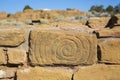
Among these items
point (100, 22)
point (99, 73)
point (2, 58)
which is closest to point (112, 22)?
point (100, 22)

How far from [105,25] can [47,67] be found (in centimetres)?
80

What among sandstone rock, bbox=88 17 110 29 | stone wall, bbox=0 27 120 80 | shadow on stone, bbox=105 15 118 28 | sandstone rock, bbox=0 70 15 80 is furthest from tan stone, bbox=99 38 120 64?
sandstone rock, bbox=0 70 15 80

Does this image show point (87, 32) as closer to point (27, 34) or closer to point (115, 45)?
point (115, 45)

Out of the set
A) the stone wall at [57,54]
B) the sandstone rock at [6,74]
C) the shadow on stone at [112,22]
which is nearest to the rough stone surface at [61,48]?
the stone wall at [57,54]

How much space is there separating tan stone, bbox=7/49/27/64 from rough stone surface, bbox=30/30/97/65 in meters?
0.08

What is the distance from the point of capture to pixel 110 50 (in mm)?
2248

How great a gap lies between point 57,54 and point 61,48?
0.06m

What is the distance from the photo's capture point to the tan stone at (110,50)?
2248mm

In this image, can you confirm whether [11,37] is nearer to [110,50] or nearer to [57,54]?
[57,54]

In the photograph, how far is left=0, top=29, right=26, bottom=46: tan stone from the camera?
7.12 ft

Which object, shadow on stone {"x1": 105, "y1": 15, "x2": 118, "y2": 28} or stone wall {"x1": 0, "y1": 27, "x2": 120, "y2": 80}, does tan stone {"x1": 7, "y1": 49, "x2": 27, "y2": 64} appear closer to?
stone wall {"x1": 0, "y1": 27, "x2": 120, "y2": 80}

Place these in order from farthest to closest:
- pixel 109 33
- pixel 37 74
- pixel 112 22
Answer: pixel 112 22 → pixel 109 33 → pixel 37 74

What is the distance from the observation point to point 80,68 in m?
2.22

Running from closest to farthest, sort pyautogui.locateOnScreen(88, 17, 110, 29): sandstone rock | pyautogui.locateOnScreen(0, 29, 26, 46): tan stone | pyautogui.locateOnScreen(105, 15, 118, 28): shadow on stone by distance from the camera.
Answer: pyautogui.locateOnScreen(0, 29, 26, 46): tan stone
pyautogui.locateOnScreen(105, 15, 118, 28): shadow on stone
pyautogui.locateOnScreen(88, 17, 110, 29): sandstone rock
